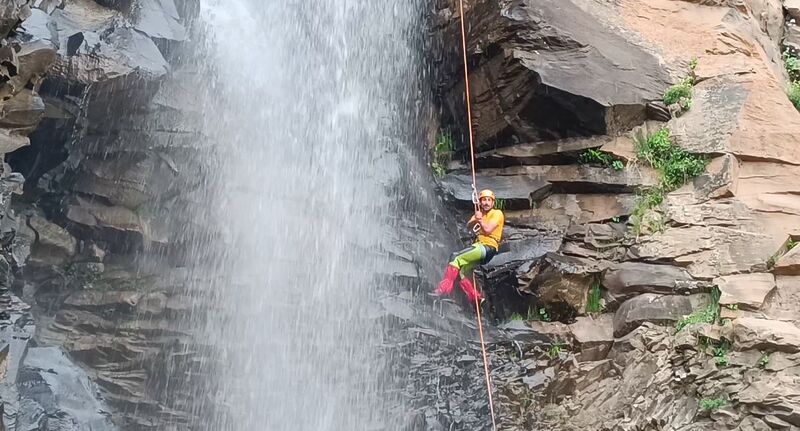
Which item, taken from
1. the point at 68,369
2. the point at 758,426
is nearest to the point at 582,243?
the point at 758,426

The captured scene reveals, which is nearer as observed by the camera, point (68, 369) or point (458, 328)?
point (68, 369)

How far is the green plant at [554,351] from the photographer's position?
6910 mm

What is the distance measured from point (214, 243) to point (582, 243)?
4.00m

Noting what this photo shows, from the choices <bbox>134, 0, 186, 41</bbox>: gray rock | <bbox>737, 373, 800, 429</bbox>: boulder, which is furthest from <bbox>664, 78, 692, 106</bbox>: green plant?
<bbox>134, 0, 186, 41</bbox>: gray rock

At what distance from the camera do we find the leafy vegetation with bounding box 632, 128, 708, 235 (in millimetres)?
7719

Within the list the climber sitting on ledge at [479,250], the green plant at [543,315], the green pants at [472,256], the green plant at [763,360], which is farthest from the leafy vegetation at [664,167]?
the green plant at [763,360]

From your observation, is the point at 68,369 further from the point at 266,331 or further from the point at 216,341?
the point at 266,331

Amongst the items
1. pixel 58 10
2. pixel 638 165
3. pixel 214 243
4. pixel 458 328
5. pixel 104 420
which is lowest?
pixel 104 420

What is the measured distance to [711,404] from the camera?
19.6 feet

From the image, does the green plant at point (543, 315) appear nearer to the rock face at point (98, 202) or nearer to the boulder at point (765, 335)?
the boulder at point (765, 335)

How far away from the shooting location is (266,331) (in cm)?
720

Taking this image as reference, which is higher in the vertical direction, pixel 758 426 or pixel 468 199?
pixel 468 199

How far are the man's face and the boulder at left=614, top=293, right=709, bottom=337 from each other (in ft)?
5.76

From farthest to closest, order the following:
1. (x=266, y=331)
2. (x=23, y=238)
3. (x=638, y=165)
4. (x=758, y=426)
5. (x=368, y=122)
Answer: (x=368, y=122) → (x=638, y=165) → (x=266, y=331) → (x=23, y=238) → (x=758, y=426)
